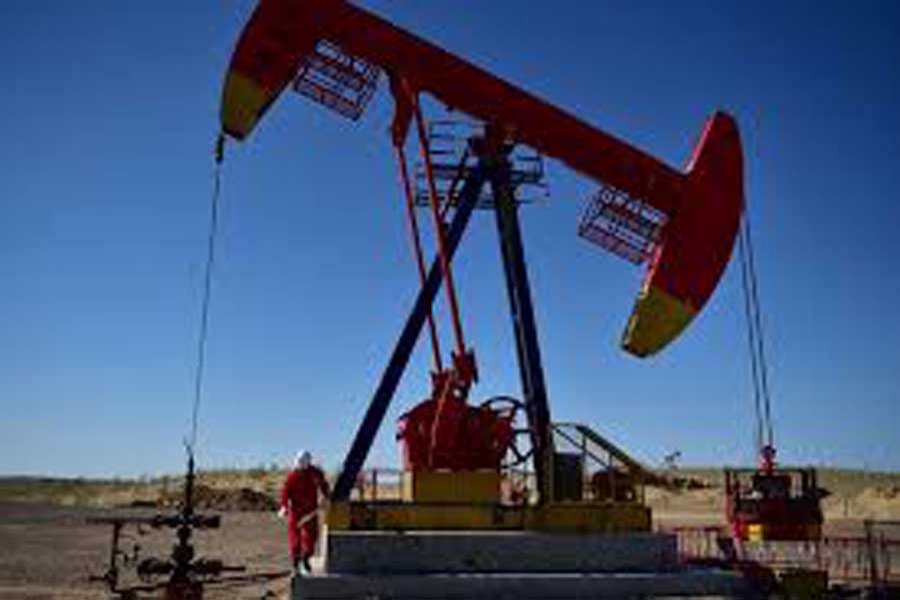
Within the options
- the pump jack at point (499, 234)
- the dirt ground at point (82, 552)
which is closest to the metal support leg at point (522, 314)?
the pump jack at point (499, 234)

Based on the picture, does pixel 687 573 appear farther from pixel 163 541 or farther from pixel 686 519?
pixel 686 519

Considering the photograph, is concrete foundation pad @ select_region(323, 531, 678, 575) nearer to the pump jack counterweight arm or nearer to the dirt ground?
the dirt ground

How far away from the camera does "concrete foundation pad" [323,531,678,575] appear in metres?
12.2

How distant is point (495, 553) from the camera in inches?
496

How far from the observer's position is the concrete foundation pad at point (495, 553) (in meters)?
12.2

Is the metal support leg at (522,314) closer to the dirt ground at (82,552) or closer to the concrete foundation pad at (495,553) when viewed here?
the concrete foundation pad at (495,553)

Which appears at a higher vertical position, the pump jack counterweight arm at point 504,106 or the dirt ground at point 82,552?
the pump jack counterweight arm at point 504,106

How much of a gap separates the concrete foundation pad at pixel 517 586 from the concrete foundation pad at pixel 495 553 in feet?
0.79

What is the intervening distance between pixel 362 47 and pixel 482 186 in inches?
93.1

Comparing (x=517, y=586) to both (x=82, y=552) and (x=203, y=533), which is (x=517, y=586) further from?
(x=203, y=533)

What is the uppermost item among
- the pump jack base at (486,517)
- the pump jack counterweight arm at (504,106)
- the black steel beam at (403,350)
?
the pump jack counterweight arm at (504,106)

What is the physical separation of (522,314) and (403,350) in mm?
1675

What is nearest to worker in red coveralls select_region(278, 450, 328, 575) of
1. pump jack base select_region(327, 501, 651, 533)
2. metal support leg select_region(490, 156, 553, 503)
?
pump jack base select_region(327, 501, 651, 533)

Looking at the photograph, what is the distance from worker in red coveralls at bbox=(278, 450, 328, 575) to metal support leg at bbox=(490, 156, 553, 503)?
286 centimetres
